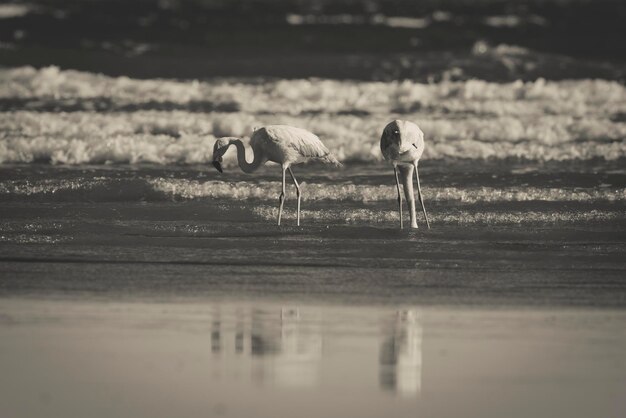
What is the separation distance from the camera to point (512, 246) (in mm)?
12227

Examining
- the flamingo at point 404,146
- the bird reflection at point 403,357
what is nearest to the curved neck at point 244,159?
the flamingo at point 404,146

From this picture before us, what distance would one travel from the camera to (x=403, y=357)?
7.78 meters

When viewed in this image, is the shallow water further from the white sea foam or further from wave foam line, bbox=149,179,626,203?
the white sea foam

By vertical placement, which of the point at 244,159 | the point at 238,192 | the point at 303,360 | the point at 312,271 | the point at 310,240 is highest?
the point at 244,159

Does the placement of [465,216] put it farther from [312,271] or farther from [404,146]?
[312,271]

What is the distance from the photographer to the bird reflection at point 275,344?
7.46 m

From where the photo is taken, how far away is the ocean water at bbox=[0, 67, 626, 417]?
7223 mm

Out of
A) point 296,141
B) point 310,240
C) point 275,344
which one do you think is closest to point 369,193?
point 296,141

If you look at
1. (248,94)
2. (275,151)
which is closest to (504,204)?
(275,151)

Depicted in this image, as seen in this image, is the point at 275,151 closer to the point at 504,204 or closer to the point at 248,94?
the point at 504,204

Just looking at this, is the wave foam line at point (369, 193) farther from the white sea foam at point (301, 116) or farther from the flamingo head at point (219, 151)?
the white sea foam at point (301, 116)

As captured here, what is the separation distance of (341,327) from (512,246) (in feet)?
13.0

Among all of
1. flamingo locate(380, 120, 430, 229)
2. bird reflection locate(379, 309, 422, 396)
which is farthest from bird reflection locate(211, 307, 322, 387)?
flamingo locate(380, 120, 430, 229)

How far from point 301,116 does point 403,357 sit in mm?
15467
